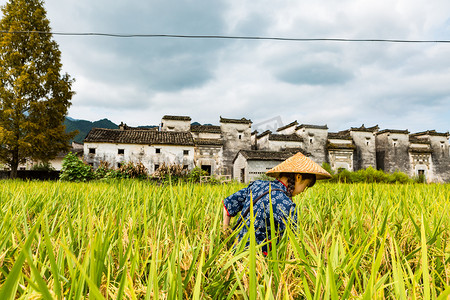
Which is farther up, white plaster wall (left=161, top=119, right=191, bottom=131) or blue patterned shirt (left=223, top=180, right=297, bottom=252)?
white plaster wall (left=161, top=119, right=191, bottom=131)

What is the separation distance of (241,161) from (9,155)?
1382 centimetres

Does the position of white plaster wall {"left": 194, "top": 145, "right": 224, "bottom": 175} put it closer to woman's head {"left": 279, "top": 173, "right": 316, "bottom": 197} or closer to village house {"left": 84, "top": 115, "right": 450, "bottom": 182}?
village house {"left": 84, "top": 115, "right": 450, "bottom": 182}

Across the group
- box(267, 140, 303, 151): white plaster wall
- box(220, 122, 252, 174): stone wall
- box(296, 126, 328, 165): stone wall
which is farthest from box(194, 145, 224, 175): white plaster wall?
box(296, 126, 328, 165): stone wall

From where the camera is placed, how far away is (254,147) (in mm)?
26484

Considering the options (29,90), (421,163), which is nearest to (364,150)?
(421,163)

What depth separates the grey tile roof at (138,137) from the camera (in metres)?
19.3

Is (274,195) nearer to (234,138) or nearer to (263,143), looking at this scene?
(234,138)

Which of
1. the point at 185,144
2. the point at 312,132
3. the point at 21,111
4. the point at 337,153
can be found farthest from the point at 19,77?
the point at 337,153

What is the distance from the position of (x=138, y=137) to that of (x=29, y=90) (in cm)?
770

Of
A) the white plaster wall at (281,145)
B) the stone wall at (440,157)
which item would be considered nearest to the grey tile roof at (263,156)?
the white plaster wall at (281,145)

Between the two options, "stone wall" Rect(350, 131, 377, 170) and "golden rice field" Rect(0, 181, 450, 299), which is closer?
"golden rice field" Rect(0, 181, 450, 299)

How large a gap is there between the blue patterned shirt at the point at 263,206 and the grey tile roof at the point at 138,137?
18119mm

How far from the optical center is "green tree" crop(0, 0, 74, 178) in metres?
13.0

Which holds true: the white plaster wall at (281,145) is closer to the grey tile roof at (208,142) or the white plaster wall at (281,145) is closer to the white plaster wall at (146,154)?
the grey tile roof at (208,142)
